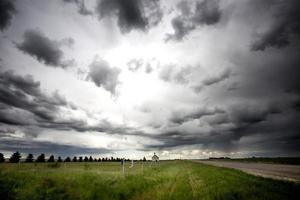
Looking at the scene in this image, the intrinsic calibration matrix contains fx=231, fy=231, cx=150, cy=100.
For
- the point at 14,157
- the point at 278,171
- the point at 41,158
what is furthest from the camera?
the point at 41,158

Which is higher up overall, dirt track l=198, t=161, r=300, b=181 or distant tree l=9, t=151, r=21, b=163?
distant tree l=9, t=151, r=21, b=163

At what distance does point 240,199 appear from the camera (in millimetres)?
12352

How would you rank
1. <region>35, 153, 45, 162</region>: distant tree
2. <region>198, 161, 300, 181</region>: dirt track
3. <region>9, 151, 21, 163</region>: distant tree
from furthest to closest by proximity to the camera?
<region>35, 153, 45, 162</region>: distant tree → <region>9, 151, 21, 163</region>: distant tree → <region>198, 161, 300, 181</region>: dirt track

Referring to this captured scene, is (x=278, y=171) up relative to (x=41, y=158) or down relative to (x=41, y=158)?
down

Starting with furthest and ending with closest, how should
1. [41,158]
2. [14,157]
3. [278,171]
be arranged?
1. [41,158]
2. [14,157]
3. [278,171]

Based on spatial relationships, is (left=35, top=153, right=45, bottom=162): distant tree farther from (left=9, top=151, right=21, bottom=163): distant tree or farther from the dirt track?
the dirt track


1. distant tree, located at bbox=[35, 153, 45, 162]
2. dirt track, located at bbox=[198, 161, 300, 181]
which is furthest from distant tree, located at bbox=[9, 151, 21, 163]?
dirt track, located at bbox=[198, 161, 300, 181]

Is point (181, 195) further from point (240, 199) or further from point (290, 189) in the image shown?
point (290, 189)

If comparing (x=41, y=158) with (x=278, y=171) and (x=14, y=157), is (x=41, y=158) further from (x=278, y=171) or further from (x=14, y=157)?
(x=278, y=171)

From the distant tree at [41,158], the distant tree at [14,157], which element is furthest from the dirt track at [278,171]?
the distant tree at [41,158]

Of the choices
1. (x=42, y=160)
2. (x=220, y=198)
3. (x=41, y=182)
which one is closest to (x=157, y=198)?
(x=220, y=198)

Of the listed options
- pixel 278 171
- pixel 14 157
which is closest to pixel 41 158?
pixel 14 157

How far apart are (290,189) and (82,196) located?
1330cm

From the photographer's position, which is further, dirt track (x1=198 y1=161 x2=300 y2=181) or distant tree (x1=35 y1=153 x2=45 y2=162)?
distant tree (x1=35 y1=153 x2=45 y2=162)
